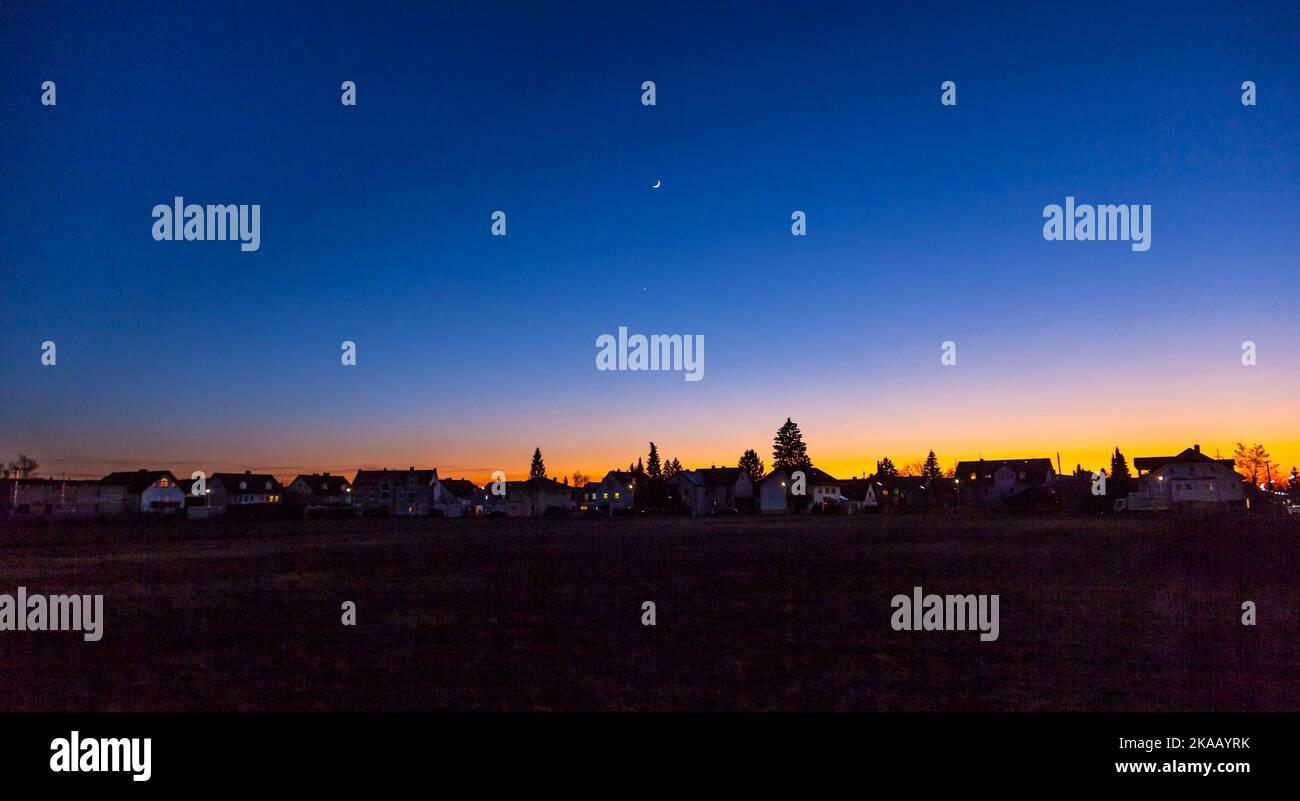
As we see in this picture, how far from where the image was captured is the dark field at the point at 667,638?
31.7ft

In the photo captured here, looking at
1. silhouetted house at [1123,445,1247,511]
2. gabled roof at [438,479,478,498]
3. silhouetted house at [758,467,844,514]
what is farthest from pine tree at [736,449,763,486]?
silhouetted house at [1123,445,1247,511]

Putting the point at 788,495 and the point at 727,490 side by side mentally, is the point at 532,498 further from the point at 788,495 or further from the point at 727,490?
the point at 788,495

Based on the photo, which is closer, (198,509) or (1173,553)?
(1173,553)

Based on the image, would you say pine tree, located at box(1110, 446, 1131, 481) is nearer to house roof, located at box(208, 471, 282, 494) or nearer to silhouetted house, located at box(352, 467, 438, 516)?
silhouetted house, located at box(352, 467, 438, 516)

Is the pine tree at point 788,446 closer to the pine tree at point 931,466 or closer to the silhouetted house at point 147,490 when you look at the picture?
the pine tree at point 931,466

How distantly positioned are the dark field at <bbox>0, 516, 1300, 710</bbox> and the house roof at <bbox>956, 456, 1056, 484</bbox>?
9486cm

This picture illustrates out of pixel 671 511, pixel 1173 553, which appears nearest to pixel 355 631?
pixel 1173 553

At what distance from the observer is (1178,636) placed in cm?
1292

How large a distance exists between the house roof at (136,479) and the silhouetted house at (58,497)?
4.49ft

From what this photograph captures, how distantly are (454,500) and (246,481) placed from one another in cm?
3603

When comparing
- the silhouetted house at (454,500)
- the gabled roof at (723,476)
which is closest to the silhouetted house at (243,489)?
the silhouetted house at (454,500)

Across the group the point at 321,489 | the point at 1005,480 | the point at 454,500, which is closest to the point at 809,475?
the point at 1005,480
